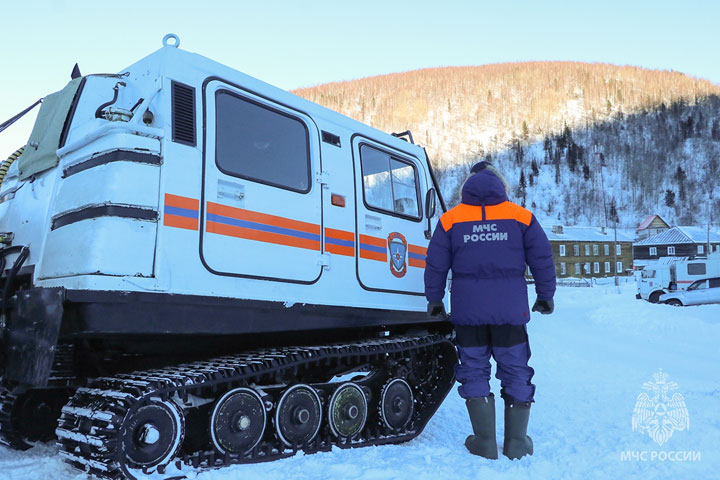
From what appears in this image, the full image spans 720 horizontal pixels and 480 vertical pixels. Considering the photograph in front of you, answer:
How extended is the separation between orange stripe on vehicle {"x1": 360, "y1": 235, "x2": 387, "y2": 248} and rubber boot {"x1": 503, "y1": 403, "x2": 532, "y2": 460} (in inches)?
65.9

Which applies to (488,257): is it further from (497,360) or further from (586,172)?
(586,172)

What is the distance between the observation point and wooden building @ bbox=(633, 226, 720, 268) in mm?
68000

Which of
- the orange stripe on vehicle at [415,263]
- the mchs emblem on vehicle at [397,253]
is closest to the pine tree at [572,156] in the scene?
the orange stripe on vehicle at [415,263]

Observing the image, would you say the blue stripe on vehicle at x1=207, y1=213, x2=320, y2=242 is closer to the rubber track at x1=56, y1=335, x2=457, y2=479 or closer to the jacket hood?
the rubber track at x1=56, y1=335, x2=457, y2=479

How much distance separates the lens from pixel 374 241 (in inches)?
187

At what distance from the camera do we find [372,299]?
181 inches

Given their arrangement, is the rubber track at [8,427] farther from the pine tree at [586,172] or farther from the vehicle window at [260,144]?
the pine tree at [586,172]

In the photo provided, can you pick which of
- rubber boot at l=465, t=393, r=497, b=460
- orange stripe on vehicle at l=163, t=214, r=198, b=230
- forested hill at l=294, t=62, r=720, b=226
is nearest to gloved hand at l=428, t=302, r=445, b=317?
rubber boot at l=465, t=393, r=497, b=460

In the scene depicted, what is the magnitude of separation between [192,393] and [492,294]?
2.16m

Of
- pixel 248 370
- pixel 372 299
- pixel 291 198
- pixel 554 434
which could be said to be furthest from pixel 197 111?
pixel 554 434

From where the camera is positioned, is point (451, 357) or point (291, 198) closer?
point (291, 198)

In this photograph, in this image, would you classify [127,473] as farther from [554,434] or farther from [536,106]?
[536,106]

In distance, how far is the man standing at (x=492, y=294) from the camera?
4008 mm

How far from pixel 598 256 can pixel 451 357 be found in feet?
227
